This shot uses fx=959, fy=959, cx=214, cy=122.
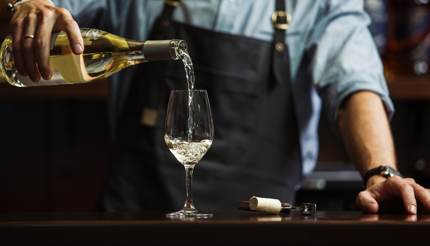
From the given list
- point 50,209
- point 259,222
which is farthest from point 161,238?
point 50,209

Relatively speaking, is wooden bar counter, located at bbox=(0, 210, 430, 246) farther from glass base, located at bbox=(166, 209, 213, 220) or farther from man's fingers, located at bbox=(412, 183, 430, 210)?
man's fingers, located at bbox=(412, 183, 430, 210)

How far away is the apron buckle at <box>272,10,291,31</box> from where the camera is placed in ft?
7.20

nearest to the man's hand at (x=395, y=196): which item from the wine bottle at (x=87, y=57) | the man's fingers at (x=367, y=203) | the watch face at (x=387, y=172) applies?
the man's fingers at (x=367, y=203)

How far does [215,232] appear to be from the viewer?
1.28 metres

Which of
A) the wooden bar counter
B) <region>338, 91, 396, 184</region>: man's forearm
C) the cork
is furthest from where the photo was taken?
<region>338, 91, 396, 184</region>: man's forearm

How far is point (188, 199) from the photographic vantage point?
1492 mm

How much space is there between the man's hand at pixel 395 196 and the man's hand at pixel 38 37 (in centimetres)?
53

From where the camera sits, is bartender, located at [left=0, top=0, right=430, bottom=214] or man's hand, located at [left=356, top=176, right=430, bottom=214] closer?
man's hand, located at [left=356, top=176, right=430, bottom=214]

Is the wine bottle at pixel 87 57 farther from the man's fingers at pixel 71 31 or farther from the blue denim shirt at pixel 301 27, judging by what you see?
the blue denim shirt at pixel 301 27

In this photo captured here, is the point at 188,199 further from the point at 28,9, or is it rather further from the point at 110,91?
the point at 110,91

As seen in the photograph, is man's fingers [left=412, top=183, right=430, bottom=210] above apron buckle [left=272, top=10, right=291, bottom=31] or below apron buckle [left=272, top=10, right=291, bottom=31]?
below

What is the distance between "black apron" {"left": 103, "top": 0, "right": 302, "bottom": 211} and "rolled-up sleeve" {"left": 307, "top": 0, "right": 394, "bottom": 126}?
0.33ft

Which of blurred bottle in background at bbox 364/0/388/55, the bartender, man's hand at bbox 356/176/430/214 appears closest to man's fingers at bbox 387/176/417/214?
man's hand at bbox 356/176/430/214

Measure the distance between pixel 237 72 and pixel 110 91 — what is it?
310 mm
